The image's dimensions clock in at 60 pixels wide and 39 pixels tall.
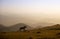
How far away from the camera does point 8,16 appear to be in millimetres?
1870

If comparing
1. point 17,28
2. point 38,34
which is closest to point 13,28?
point 17,28

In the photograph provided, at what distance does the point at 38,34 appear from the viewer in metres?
1.75

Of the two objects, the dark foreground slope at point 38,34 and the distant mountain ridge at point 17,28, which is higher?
the distant mountain ridge at point 17,28

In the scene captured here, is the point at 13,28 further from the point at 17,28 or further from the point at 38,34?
the point at 38,34

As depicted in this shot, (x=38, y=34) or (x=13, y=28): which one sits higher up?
(x=13, y=28)

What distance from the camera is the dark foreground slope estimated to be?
5.70 ft

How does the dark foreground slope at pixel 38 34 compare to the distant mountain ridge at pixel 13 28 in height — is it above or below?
below

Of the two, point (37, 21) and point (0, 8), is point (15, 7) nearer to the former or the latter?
point (0, 8)

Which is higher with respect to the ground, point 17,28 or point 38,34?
point 17,28

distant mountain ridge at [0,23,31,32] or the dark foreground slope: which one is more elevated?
distant mountain ridge at [0,23,31,32]

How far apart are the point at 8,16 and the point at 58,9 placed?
70cm

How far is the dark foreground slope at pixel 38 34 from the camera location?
1738mm

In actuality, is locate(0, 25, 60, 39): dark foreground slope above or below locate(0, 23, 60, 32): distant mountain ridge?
below

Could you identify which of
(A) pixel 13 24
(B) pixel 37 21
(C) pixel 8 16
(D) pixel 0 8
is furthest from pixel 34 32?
(D) pixel 0 8
